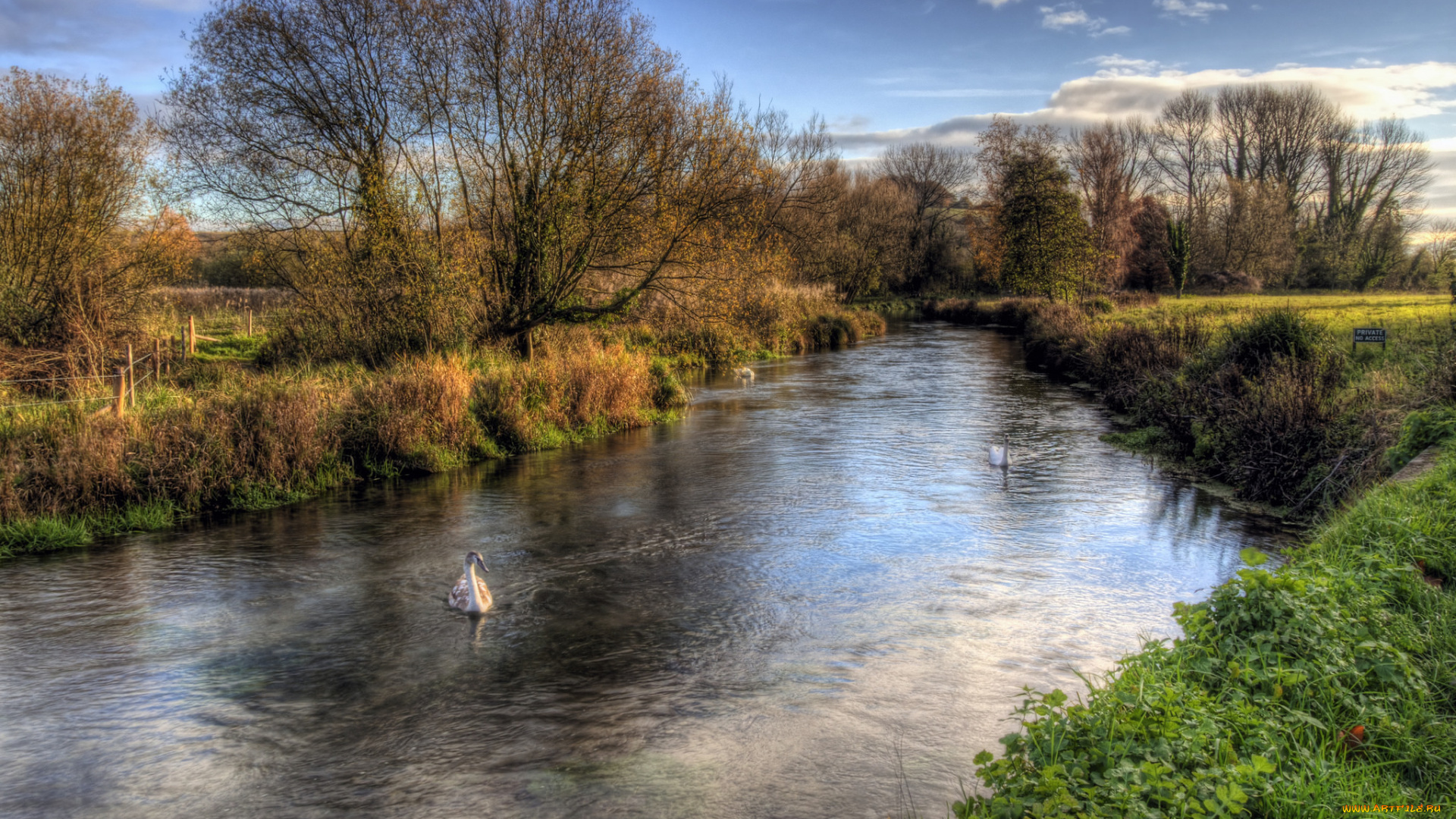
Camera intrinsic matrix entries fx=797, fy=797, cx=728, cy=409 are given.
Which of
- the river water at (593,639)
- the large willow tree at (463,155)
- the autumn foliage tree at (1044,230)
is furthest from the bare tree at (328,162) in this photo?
the autumn foliage tree at (1044,230)

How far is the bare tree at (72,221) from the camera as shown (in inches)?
656

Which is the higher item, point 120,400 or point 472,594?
point 120,400

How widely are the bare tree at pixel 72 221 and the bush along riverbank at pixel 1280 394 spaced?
2069cm

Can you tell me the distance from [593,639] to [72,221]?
18202 mm

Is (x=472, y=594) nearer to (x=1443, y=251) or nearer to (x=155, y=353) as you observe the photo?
(x=155, y=353)

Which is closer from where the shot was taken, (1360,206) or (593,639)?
(593,639)

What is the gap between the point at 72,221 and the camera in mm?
17594

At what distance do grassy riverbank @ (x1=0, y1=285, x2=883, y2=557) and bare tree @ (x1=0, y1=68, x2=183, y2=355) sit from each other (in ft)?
6.27

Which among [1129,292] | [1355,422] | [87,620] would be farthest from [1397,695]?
[1129,292]

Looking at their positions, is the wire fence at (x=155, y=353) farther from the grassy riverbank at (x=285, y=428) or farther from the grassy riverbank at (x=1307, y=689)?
the grassy riverbank at (x=1307, y=689)

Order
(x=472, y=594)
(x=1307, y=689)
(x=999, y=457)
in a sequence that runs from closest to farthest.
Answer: (x=1307, y=689) < (x=472, y=594) < (x=999, y=457)

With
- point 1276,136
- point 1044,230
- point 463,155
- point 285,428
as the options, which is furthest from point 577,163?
point 1276,136

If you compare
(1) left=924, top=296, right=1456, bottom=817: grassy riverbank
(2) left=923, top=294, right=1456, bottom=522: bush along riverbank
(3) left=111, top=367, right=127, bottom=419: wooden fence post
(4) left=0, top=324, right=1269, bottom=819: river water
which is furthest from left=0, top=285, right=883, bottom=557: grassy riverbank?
(1) left=924, top=296, right=1456, bottom=817: grassy riverbank

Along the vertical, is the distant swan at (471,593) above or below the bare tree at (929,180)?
below
